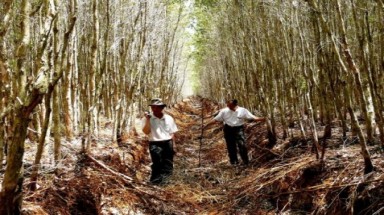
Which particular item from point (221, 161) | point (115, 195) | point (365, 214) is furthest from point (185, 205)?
point (221, 161)

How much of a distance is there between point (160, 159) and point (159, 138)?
1.31 ft

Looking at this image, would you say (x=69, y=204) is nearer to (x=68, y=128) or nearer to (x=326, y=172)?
(x=326, y=172)

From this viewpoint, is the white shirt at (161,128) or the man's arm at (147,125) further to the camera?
the white shirt at (161,128)

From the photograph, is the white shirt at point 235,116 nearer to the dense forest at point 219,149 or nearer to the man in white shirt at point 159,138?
the dense forest at point 219,149

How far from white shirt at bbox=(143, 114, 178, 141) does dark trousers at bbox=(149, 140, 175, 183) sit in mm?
100

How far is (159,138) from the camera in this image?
739cm

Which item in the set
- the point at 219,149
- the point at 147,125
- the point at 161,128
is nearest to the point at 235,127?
the point at 161,128

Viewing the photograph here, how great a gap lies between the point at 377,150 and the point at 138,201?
3.62 m

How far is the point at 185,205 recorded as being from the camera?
6273mm

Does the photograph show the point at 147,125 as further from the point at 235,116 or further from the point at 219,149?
the point at 219,149

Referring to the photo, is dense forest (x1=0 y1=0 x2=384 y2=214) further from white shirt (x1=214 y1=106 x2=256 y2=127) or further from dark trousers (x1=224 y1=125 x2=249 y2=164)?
white shirt (x1=214 y1=106 x2=256 y2=127)

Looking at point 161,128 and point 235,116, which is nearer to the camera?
point 161,128

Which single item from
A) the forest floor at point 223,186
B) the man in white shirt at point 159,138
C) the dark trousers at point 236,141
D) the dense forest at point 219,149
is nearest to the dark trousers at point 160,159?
the man in white shirt at point 159,138

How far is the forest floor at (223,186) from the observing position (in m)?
4.54
